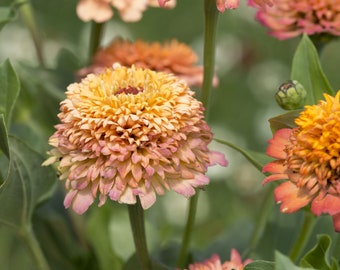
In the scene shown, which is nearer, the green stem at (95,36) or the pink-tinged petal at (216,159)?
the pink-tinged petal at (216,159)

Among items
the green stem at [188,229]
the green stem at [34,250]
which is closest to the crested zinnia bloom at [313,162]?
the green stem at [188,229]

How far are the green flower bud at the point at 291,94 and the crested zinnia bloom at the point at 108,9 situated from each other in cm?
17

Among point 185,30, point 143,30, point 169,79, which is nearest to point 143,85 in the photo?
point 169,79

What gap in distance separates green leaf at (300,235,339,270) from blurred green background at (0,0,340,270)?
0.18 m

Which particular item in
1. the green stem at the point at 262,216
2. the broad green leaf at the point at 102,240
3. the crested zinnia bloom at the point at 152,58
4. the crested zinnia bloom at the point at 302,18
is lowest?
the broad green leaf at the point at 102,240

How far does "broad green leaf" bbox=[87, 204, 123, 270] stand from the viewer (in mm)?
732

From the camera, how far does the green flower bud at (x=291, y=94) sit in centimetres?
58

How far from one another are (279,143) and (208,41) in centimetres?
9

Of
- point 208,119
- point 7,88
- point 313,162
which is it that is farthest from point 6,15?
point 208,119

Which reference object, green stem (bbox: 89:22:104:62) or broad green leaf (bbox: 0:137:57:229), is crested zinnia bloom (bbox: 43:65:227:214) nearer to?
broad green leaf (bbox: 0:137:57:229)

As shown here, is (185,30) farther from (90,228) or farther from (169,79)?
(169,79)

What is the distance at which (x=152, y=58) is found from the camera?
2.40 feet

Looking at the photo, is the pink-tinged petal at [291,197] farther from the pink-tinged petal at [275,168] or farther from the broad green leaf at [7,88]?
the broad green leaf at [7,88]

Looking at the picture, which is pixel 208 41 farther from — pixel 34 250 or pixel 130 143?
pixel 34 250
